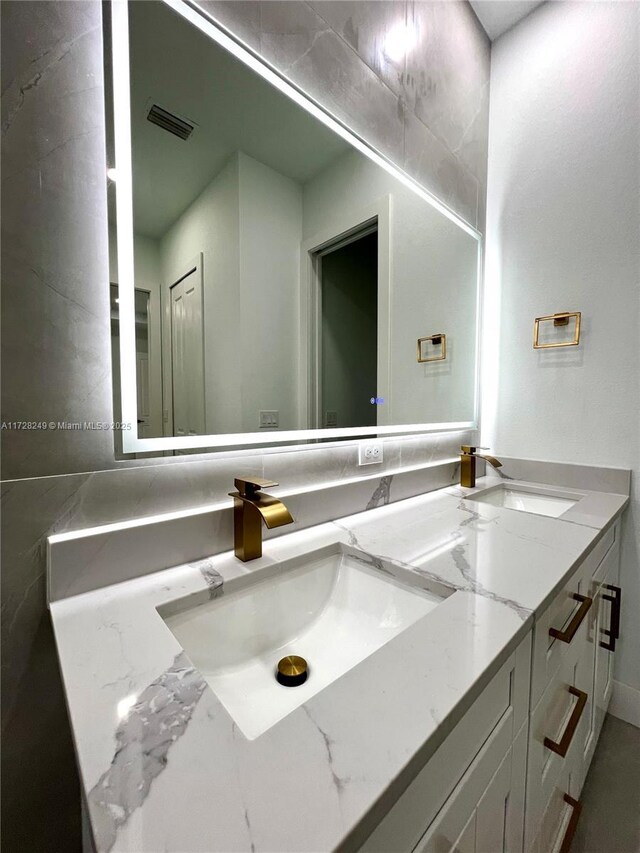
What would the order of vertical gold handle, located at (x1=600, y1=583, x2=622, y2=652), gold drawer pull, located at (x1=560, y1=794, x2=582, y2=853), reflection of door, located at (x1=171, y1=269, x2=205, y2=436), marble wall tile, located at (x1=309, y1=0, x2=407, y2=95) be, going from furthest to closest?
vertical gold handle, located at (x1=600, y1=583, x2=622, y2=652), marble wall tile, located at (x1=309, y1=0, x2=407, y2=95), gold drawer pull, located at (x1=560, y1=794, x2=582, y2=853), reflection of door, located at (x1=171, y1=269, x2=205, y2=436)

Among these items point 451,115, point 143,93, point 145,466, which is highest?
point 451,115

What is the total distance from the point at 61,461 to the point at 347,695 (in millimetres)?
539

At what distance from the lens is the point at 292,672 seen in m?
0.58

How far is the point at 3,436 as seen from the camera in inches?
21.6

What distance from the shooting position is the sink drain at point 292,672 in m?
0.58

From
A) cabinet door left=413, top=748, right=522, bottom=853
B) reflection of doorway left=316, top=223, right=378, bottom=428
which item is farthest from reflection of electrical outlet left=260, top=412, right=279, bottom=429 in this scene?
cabinet door left=413, top=748, right=522, bottom=853

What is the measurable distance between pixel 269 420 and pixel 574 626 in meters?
0.75

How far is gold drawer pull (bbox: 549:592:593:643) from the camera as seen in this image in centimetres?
66

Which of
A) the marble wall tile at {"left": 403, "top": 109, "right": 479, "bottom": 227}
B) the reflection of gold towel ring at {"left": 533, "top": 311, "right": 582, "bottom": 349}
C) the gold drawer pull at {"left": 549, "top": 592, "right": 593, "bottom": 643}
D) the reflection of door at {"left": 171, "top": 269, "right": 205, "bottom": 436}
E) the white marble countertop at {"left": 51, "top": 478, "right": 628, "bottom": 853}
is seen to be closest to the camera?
the white marble countertop at {"left": 51, "top": 478, "right": 628, "bottom": 853}

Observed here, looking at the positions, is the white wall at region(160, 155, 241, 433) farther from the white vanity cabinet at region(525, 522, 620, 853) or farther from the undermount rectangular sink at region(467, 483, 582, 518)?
the undermount rectangular sink at region(467, 483, 582, 518)

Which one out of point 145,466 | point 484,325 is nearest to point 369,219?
point 484,325

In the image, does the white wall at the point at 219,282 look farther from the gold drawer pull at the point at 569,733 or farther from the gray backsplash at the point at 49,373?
the gold drawer pull at the point at 569,733

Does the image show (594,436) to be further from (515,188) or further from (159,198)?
(159,198)

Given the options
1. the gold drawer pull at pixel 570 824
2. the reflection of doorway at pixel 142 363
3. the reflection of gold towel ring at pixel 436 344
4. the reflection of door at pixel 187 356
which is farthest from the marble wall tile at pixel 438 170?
the gold drawer pull at pixel 570 824
